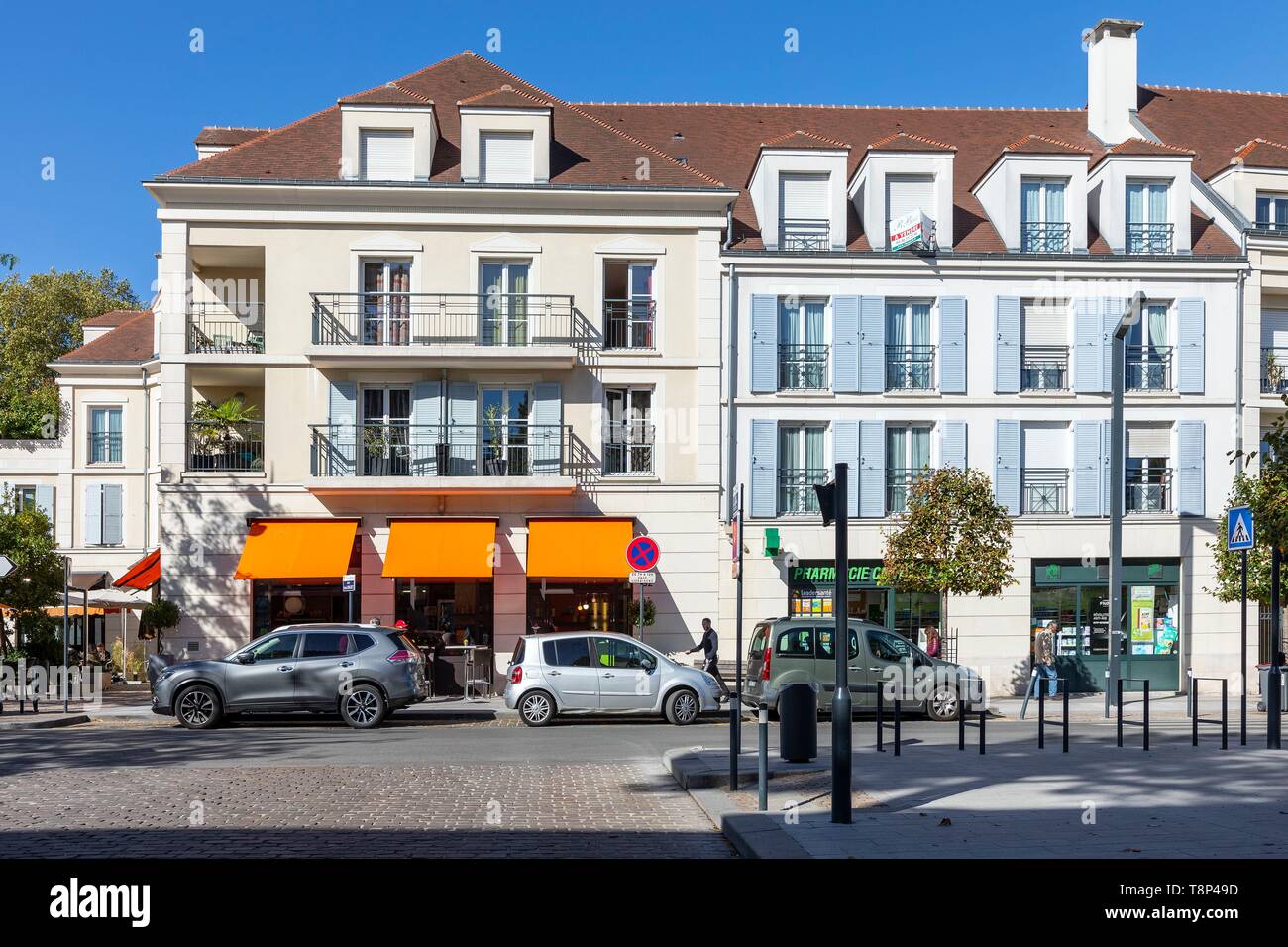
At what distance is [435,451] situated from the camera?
27.6m

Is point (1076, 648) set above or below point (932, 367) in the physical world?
below

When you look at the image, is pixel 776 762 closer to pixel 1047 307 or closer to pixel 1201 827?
pixel 1201 827

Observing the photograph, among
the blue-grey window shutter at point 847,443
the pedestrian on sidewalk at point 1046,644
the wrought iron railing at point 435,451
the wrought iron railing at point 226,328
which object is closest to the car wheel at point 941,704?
the pedestrian on sidewalk at point 1046,644

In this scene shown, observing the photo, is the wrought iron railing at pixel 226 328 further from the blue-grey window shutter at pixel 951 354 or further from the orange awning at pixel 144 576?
the blue-grey window shutter at pixel 951 354

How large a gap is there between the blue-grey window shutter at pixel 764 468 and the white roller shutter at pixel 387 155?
973 centimetres

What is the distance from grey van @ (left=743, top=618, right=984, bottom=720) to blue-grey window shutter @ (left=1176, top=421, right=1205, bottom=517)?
10.7m

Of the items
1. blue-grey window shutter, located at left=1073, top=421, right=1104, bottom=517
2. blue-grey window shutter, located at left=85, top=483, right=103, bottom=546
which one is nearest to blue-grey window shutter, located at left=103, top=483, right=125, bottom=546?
blue-grey window shutter, located at left=85, top=483, right=103, bottom=546

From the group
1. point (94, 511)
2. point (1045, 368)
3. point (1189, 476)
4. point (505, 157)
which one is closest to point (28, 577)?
point (505, 157)

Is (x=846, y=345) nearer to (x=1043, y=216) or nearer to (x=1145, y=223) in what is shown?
(x=1043, y=216)

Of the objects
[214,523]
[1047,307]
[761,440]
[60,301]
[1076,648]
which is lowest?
[1076,648]

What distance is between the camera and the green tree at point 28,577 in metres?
26.9

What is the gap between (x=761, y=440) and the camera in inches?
1137
